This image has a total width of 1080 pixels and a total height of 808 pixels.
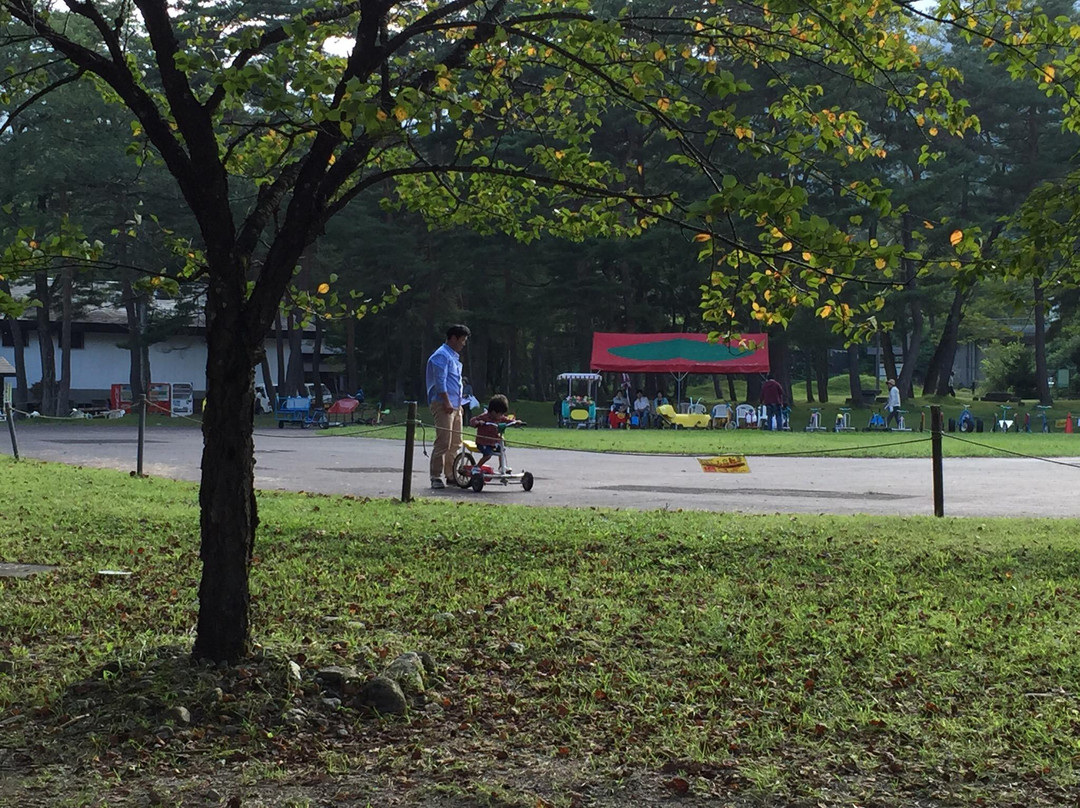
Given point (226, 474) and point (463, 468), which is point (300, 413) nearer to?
point (463, 468)

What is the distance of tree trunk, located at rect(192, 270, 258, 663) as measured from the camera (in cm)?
517

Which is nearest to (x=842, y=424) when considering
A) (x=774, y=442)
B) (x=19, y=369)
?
(x=774, y=442)

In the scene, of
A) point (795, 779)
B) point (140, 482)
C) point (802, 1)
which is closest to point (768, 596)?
point (795, 779)

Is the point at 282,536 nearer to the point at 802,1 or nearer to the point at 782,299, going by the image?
the point at 782,299

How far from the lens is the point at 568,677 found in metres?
5.65

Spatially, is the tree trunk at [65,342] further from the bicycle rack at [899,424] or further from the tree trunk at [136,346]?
the bicycle rack at [899,424]

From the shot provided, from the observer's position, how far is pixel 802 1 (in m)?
5.16

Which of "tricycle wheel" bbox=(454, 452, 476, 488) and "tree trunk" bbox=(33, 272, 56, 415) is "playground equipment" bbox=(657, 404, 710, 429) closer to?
"tricycle wheel" bbox=(454, 452, 476, 488)

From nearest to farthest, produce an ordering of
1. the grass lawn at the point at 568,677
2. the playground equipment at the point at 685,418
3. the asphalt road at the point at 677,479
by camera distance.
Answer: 1. the grass lawn at the point at 568,677
2. the asphalt road at the point at 677,479
3. the playground equipment at the point at 685,418

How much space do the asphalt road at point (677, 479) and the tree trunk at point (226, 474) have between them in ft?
27.8

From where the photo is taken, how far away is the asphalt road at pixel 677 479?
13.8 m

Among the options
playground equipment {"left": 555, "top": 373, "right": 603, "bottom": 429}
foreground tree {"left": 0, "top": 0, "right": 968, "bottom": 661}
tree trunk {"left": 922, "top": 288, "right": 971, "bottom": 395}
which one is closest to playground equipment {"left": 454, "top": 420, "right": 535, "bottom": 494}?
foreground tree {"left": 0, "top": 0, "right": 968, "bottom": 661}

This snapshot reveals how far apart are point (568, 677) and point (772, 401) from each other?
31.6 m

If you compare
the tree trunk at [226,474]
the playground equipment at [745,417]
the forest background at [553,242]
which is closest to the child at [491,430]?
the tree trunk at [226,474]
